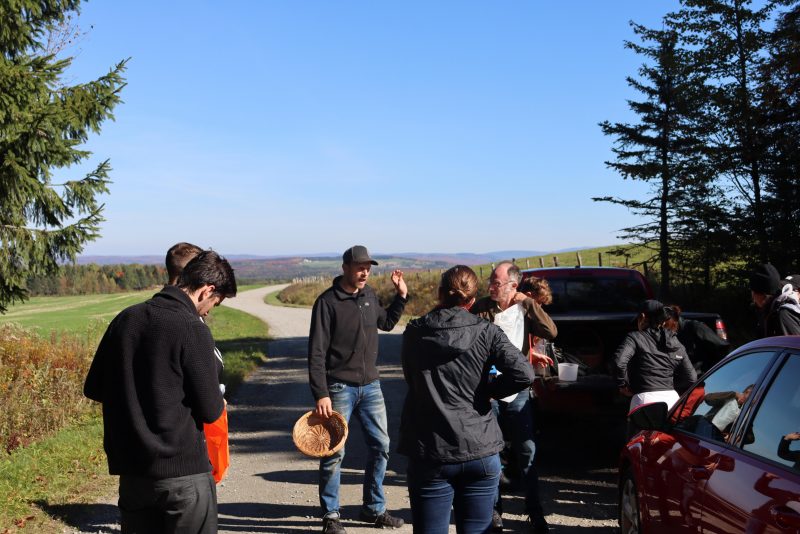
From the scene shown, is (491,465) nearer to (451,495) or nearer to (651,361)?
(451,495)

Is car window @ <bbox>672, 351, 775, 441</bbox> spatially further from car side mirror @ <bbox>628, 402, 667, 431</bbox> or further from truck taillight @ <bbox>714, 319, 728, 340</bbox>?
truck taillight @ <bbox>714, 319, 728, 340</bbox>

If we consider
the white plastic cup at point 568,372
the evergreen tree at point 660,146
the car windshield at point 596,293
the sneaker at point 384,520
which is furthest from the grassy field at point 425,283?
the sneaker at point 384,520

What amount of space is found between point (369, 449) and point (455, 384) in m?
2.39

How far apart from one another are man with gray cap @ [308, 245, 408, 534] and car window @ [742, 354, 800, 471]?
323cm

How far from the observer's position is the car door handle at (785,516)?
2.50 meters

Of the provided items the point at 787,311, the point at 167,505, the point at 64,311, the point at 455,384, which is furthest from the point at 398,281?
the point at 64,311

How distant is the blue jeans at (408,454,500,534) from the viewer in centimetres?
374

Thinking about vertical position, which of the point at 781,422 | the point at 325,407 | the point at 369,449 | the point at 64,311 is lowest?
the point at 64,311

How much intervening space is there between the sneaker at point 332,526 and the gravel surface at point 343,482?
0.48 feet

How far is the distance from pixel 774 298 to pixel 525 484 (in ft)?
7.88

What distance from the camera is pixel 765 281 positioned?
580 cm

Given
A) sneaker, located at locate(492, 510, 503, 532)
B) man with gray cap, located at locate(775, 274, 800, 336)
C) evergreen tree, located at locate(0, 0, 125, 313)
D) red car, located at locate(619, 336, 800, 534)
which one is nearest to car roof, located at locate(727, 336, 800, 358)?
red car, located at locate(619, 336, 800, 534)

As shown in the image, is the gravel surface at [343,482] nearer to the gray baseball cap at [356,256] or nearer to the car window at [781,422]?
the gray baseball cap at [356,256]

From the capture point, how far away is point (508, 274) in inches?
223
